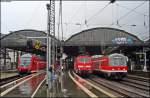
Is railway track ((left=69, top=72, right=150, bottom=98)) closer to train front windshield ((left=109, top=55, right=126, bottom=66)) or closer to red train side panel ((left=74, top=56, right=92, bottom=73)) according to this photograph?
Result: train front windshield ((left=109, top=55, right=126, bottom=66))

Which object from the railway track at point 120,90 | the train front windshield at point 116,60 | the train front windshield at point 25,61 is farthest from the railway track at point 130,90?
the train front windshield at point 25,61

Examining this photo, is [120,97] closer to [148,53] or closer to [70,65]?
[148,53]

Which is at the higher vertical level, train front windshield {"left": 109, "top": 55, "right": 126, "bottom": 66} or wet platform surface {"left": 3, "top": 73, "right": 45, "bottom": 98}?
train front windshield {"left": 109, "top": 55, "right": 126, "bottom": 66}

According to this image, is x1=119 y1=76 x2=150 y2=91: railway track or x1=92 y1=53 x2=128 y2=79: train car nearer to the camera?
x1=119 y1=76 x2=150 y2=91: railway track

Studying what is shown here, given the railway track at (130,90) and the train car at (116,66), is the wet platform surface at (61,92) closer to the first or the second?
the railway track at (130,90)

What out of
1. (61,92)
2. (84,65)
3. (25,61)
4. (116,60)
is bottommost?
(61,92)

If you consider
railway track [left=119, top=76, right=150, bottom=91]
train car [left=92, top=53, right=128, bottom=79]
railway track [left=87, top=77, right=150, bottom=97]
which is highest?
train car [left=92, top=53, right=128, bottom=79]

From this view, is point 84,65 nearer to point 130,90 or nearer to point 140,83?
point 140,83

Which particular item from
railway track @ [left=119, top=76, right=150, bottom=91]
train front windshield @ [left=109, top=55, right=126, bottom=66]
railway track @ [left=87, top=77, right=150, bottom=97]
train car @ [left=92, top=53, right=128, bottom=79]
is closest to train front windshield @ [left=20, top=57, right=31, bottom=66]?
train car @ [left=92, top=53, right=128, bottom=79]

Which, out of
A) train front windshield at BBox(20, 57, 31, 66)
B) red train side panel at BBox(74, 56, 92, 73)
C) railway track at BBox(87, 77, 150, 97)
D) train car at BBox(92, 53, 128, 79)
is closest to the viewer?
railway track at BBox(87, 77, 150, 97)

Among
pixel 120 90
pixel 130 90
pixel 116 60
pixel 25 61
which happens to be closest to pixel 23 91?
pixel 120 90

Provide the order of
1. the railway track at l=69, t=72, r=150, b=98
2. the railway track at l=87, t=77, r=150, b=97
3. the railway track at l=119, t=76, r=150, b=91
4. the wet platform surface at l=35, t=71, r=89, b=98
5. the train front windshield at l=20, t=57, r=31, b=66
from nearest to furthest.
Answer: the wet platform surface at l=35, t=71, r=89, b=98, the railway track at l=69, t=72, r=150, b=98, the railway track at l=87, t=77, r=150, b=97, the railway track at l=119, t=76, r=150, b=91, the train front windshield at l=20, t=57, r=31, b=66

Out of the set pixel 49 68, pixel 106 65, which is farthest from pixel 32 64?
pixel 49 68

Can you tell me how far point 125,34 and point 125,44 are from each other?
846 inches
